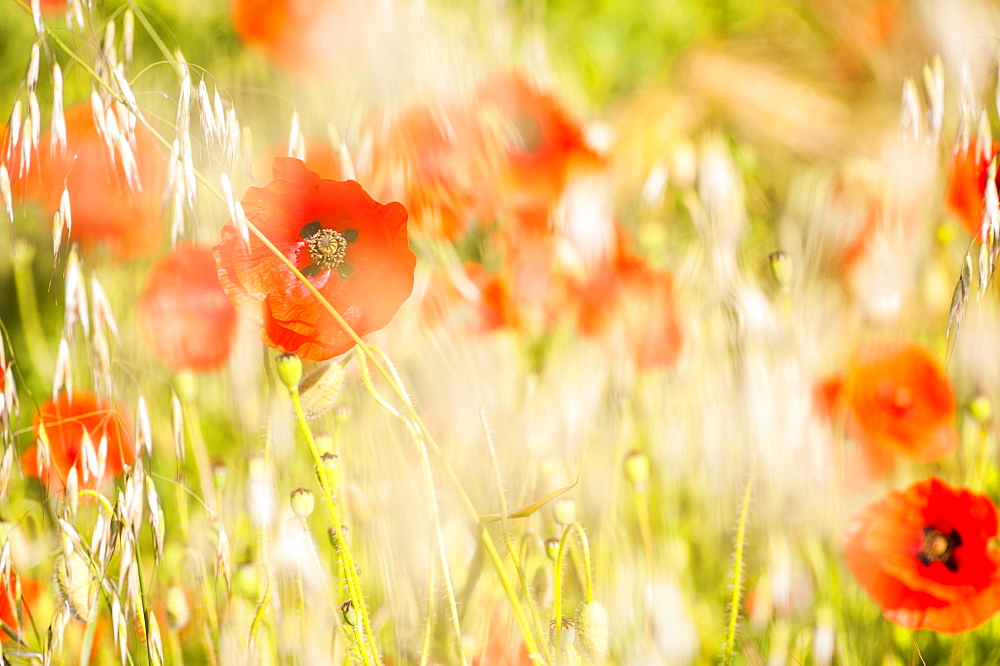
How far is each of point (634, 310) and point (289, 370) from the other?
275 mm

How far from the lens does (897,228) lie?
65cm

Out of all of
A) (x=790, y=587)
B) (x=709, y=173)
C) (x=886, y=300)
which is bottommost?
(x=790, y=587)

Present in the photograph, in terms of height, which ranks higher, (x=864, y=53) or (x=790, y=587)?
(x=864, y=53)

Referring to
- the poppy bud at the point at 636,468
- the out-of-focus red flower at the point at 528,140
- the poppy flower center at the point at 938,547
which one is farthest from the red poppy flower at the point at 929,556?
the out-of-focus red flower at the point at 528,140

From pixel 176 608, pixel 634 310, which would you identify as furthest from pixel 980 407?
pixel 176 608

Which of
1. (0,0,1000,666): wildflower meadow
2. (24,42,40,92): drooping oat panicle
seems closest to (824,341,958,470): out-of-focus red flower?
(0,0,1000,666): wildflower meadow

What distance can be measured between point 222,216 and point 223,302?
A: 6 cm

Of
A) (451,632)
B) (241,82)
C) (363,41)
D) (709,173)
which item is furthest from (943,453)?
(241,82)

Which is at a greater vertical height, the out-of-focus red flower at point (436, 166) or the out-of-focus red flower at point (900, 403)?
the out-of-focus red flower at point (436, 166)

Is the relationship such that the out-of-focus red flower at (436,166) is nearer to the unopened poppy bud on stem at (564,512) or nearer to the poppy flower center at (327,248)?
the poppy flower center at (327,248)

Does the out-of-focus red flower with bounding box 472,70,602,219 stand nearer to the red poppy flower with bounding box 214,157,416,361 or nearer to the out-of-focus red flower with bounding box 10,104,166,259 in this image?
the red poppy flower with bounding box 214,157,416,361

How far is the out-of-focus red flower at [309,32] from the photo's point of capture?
0.60 meters

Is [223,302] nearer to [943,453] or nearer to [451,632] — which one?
[451,632]

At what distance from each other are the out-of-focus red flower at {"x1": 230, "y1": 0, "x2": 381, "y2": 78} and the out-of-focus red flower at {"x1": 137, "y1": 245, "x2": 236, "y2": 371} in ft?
0.50
